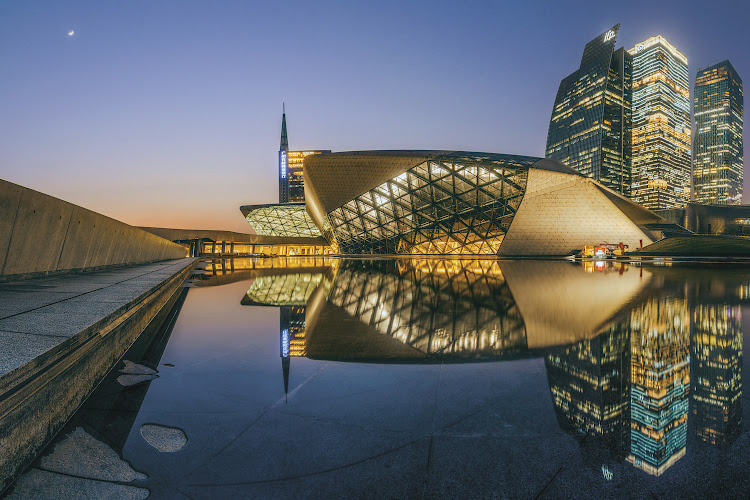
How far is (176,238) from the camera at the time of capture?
49.1 m

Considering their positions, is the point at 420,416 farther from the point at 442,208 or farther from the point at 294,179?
the point at 294,179

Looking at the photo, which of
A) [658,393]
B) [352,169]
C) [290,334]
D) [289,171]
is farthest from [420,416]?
[289,171]

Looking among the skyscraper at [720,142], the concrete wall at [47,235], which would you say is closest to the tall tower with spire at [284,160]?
the concrete wall at [47,235]

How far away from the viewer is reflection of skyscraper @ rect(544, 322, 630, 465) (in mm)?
1954

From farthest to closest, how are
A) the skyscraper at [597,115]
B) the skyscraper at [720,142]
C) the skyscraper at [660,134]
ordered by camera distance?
the skyscraper at [720,142] < the skyscraper at [660,134] < the skyscraper at [597,115]

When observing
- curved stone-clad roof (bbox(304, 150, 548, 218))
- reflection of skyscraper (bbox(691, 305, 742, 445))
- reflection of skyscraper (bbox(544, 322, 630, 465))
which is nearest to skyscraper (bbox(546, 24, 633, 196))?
curved stone-clad roof (bbox(304, 150, 548, 218))

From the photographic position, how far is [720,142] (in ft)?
613

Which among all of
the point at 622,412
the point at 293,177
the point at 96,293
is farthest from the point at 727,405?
the point at 293,177

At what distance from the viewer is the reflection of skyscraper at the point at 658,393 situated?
185 cm

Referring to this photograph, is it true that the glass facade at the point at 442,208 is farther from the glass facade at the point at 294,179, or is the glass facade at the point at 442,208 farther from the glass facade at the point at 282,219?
the glass facade at the point at 294,179

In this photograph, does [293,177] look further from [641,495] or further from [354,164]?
[641,495]

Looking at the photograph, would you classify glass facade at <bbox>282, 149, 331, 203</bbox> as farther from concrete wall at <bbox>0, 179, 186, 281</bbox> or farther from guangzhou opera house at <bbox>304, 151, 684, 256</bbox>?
concrete wall at <bbox>0, 179, 186, 281</bbox>

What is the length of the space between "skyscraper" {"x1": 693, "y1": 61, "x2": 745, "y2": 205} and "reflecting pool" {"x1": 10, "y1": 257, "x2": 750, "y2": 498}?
778ft

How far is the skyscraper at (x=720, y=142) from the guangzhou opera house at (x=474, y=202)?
197 metres
